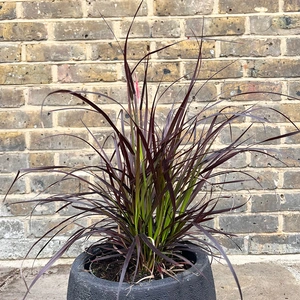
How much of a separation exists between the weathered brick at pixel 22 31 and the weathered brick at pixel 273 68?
1038 mm

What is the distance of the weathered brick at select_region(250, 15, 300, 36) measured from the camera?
2076 mm

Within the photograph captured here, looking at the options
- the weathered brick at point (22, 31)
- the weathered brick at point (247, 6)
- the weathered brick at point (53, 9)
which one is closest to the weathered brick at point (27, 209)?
the weathered brick at point (22, 31)

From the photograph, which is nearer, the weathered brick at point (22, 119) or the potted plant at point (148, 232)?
the potted plant at point (148, 232)

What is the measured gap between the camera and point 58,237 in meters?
2.20

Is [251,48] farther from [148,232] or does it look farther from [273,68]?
[148,232]

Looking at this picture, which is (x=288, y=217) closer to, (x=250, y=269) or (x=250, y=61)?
(x=250, y=269)

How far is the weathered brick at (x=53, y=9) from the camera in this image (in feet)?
6.76

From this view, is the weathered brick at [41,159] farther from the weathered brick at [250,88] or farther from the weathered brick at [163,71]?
the weathered brick at [250,88]

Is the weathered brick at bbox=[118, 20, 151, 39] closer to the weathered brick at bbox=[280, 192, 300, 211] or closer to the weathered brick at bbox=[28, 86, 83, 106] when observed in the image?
the weathered brick at bbox=[28, 86, 83, 106]

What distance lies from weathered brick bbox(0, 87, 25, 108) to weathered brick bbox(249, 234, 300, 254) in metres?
1.41

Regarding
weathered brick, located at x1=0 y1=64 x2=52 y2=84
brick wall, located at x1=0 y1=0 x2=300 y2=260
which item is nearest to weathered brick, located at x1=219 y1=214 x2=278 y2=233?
brick wall, located at x1=0 y1=0 x2=300 y2=260

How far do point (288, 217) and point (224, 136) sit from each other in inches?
21.6

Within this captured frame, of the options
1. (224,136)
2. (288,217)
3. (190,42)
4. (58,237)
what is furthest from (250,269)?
(190,42)

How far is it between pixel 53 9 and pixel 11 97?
1.60 feet
